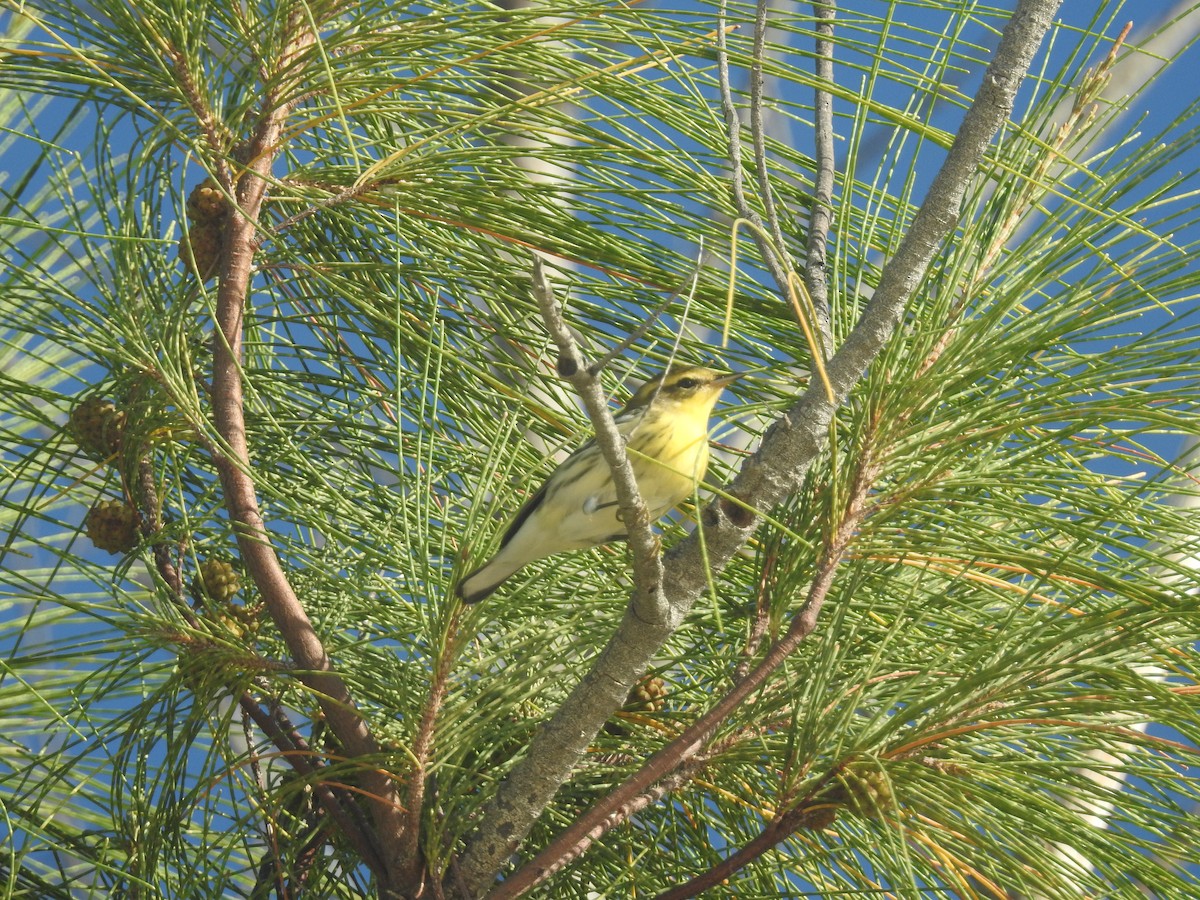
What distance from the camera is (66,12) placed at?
1.25 meters

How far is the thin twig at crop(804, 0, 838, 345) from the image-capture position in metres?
1.08

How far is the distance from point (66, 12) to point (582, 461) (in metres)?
0.64

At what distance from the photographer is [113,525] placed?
1253 mm

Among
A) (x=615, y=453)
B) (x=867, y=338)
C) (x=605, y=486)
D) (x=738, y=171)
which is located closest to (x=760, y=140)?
(x=738, y=171)

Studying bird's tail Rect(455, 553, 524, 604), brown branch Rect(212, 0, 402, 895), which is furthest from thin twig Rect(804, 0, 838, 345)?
brown branch Rect(212, 0, 402, 895)

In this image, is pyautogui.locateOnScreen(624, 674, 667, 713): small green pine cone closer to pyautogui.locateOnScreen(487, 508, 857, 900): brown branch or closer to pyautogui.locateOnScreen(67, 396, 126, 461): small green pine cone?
→ pyautogui.locateOnScreen(487, 508, 857, 900): brown branch

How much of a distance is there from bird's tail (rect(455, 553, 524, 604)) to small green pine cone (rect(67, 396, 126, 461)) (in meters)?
0.42

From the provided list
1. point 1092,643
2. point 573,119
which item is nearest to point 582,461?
point 573,119

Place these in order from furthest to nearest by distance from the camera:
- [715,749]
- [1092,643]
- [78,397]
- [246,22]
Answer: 1. [78,397]
2. [246,22]
3. [715,749]
4. [1092,643]

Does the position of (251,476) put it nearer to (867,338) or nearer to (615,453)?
(615,453)

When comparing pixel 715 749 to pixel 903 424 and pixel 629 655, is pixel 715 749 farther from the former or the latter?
pixel 903 424

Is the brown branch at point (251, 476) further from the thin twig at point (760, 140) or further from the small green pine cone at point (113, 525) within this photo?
the thin twig at point (760, 140)

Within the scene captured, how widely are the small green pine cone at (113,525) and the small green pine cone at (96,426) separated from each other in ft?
0.18

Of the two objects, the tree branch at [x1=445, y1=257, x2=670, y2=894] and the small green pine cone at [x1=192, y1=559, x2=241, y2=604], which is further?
the small green pine cone at [x1=192, y1=559, x2=241, y2=604]
